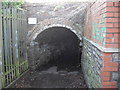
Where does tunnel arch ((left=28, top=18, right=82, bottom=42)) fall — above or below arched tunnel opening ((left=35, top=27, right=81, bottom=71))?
above

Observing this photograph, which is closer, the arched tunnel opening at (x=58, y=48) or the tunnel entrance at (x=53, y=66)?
the tunnel entrance at (x=53, y=66)

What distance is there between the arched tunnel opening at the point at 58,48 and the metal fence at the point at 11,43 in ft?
4.39

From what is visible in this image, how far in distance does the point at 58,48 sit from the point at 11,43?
625cm

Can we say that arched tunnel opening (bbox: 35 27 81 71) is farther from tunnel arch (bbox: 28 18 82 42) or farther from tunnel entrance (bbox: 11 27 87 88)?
tunnel arch (bbox: 28 18 82 42)

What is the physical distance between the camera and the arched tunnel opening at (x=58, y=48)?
897cm

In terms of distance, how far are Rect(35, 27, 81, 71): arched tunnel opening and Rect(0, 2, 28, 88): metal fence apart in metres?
1.34

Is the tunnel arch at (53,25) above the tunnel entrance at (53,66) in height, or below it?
above

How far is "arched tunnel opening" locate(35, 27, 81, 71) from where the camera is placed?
8.97m

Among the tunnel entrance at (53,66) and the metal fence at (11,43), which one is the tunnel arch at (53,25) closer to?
the tunnel entrance at (53,66)

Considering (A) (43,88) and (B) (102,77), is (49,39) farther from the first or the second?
(B) (102,77)

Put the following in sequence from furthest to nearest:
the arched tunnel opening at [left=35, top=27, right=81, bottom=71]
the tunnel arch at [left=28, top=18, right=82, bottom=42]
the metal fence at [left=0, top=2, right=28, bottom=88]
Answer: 1. the arched tunnel opening at [left=35, top=27, right=81, bottom=71]
2. the tunnel arch at [left=28, top=18, right=82, bottom=42]
3. the metal fence at [left=0, top=2, right=28, bottom=88]

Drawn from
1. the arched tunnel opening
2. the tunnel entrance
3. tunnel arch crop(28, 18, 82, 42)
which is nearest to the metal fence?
the tunnel entrance

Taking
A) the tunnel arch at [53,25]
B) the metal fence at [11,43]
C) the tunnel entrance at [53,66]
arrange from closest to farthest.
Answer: the metal fence at [11,43] → the tunnel entrance at [53,66] → the tunnel arch at [53,25]

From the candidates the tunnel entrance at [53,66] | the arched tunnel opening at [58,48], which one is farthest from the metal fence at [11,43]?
the arched tunnel opening at [58,48]
